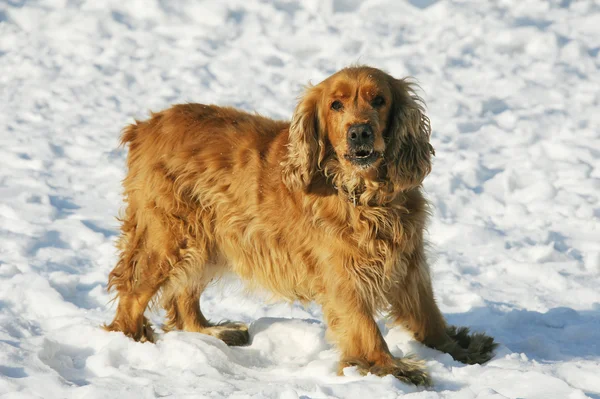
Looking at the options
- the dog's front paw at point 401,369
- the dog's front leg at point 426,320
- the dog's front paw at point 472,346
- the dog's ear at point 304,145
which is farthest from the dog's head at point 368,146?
the dog's front paw at point 472,346

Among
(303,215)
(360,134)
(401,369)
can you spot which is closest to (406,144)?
(360,134)

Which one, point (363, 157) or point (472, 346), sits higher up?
point (363, 157)

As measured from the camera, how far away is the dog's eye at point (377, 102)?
3.71 metres

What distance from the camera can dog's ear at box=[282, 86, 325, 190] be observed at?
3764mm

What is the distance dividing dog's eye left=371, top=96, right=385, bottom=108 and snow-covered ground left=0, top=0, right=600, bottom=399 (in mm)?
1038

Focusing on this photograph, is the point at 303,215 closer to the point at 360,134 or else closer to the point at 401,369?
the point at 360,134

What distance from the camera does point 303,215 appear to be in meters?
3.84

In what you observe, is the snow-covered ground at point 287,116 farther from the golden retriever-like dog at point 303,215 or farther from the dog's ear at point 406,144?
the dog's ear at point 406,144

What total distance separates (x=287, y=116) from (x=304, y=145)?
13.2 feet

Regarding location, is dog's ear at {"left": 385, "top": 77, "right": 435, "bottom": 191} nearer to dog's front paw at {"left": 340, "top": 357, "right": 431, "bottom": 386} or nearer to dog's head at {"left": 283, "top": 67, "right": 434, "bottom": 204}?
dog's head at {"left": 283, "top": 67, "right": 434, "bottom": 204}

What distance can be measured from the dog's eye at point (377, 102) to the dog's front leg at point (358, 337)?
905 mm

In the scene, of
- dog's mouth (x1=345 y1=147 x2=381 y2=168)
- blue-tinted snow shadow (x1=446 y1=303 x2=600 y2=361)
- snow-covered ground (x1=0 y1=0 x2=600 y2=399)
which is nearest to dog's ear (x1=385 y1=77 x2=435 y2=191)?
dog's mouth (x1=345 y1=147 x2=381 y2=168)

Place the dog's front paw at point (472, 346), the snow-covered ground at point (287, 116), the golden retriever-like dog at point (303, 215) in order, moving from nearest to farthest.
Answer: the snow-covered ground at point (287, 116)
the golden retriever-like dog at point (303, 215)
the dog's front paw at point (472, 346)

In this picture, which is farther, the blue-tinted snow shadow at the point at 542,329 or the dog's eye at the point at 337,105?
the blue-tinted snow shadow at the point at 542,329
